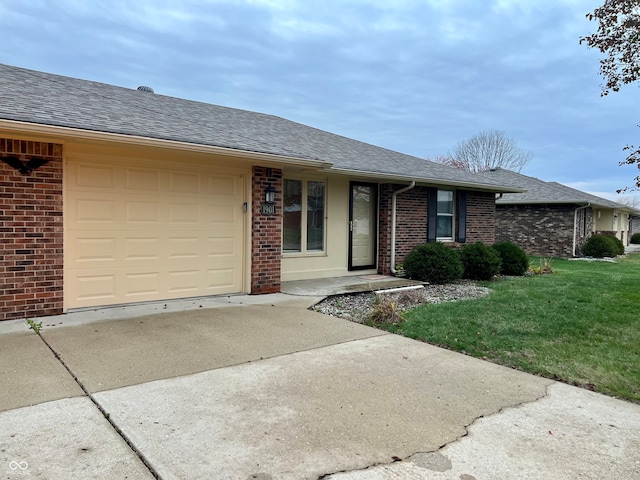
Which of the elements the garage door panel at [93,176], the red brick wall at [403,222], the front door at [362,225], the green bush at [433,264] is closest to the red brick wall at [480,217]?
the red brick wall at [403,222]

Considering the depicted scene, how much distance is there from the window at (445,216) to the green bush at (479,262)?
4.44ft

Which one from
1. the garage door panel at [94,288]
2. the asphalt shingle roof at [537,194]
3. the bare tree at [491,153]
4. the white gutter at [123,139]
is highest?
the bare tree at [491,153]

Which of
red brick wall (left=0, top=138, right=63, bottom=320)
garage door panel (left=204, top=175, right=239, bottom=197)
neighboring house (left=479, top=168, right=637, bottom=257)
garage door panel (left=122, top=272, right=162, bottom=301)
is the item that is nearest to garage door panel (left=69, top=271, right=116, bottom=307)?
garage door panel (left=122, top=272, right=162, bottom=301)

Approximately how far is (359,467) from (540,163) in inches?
1733

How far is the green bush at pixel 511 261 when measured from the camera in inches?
457

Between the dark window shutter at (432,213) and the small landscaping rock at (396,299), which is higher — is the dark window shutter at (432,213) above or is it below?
above

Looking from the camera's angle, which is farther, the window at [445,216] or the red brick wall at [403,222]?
the window at [445,216]

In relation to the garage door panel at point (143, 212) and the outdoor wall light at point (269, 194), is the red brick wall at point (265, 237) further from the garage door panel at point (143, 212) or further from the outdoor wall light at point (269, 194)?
the garage door panel at point (143, 212)

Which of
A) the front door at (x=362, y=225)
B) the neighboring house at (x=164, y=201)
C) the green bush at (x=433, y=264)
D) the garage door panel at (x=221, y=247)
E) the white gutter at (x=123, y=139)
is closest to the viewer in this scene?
the white gutter at (x=123, y=139)

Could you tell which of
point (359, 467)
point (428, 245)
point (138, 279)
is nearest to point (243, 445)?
point (359, 467)

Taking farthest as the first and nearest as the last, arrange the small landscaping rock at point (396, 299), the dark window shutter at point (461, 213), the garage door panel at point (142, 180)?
the dark window shutter at point (461, 213) < the small landscaping rock at point (396, 299) < the garage door panel at point (142, 180)

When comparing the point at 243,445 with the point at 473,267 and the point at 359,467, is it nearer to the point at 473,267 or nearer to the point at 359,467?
the point at 359,467

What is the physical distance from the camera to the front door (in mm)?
10227

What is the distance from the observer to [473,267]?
1048cm
